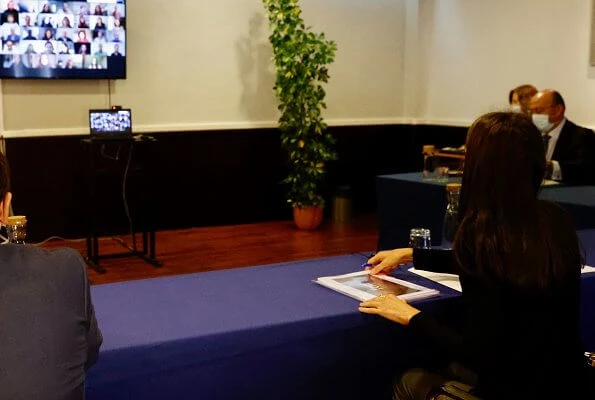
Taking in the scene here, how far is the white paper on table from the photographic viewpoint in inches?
96.0

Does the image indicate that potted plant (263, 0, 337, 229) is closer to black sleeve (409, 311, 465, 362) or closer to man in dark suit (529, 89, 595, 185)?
man in dark suit (529, 89, 595, 185)

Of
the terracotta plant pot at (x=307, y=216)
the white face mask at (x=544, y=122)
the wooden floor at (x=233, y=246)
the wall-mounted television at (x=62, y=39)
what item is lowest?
the wooden floor at (x=233, y=246)

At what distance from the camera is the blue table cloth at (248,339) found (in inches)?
75.2

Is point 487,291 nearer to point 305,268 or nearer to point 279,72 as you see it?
point 305,268

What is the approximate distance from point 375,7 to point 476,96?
1.29m

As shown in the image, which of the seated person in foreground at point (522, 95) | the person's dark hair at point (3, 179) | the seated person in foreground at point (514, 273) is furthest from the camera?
the seated person in foreground at point (522, 95)

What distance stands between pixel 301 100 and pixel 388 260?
4447 millimetres

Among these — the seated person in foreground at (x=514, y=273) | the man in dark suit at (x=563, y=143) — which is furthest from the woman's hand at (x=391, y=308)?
the man in dark suit at (x=563, y=143)

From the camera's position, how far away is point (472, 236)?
74.5 inches

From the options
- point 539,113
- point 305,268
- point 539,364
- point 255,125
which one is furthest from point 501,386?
point 255,125

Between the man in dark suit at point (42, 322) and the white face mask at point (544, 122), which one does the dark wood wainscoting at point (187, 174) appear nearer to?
the white face mask at point (544, 122)

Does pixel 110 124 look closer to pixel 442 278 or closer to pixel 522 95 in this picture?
pixel 522 95

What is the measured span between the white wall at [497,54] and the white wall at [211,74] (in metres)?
0.41

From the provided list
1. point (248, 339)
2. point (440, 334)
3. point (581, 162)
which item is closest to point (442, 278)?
point (440, 334)
